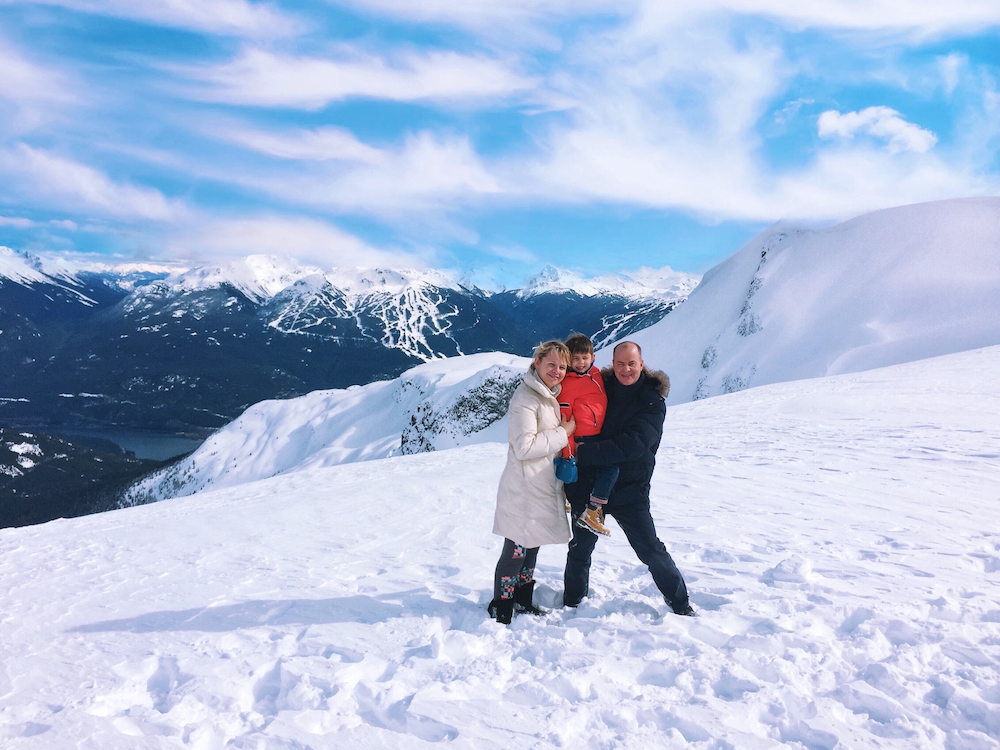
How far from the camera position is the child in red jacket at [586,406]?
178 inches

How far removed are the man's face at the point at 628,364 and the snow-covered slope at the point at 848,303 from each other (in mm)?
38101

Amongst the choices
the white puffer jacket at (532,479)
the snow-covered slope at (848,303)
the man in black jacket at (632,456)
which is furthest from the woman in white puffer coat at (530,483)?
the snow-covered slope at (848,303)

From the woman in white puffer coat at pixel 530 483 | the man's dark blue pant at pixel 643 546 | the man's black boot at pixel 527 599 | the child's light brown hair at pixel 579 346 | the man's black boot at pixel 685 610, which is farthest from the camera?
the man's black boot at pixel 527 599

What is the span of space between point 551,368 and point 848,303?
5348cm

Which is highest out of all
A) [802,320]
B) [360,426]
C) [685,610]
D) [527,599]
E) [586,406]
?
[802,320]

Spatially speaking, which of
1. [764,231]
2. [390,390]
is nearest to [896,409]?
[764,231]

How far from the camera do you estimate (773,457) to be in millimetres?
11836

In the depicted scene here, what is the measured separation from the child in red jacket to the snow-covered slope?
3819cm

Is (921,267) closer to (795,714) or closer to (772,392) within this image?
(772,392)

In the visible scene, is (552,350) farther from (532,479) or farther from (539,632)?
(539,632)

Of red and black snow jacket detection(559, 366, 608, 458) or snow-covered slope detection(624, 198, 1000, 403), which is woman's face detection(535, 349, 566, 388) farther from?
snow-covered slope detection(624, 198, 1000, 403)

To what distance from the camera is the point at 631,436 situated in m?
4.38

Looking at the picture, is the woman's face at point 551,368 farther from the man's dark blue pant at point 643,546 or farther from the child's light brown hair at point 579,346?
the man's dark blue pant at point 643,546

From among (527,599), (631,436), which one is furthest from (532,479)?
(527,599)
